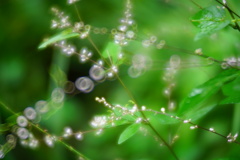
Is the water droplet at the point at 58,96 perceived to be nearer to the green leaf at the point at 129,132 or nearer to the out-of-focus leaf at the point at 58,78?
the out-of-focus leaf at the point at 58,78

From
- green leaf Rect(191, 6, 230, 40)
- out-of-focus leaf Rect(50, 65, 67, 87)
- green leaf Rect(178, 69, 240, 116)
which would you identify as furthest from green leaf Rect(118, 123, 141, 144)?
out-of-focus leaf Rect(50, 65, 67, 87)

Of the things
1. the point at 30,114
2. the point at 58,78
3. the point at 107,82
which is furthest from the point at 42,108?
the point at 107,82

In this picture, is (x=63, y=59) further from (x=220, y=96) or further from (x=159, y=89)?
(x=220, y=96)

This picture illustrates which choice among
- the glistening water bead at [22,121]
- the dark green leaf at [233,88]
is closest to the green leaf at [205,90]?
the dark green leaf at [233,88]

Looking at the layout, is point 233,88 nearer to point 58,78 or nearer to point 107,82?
point 58,78

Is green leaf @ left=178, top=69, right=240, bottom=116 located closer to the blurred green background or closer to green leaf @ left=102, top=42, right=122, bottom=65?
green leaf @ left=102, top=42, right=122, bottom=65
